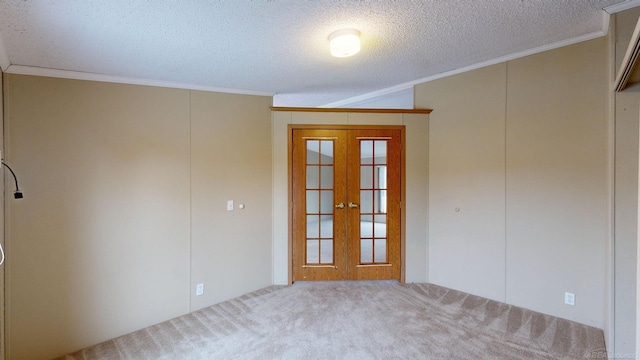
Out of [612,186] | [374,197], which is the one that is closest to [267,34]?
[374,197]

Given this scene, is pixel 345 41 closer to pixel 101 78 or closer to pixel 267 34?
pixel 267 34

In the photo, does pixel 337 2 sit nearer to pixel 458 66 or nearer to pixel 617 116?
pixel 458 66

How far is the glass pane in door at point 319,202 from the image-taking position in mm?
3578

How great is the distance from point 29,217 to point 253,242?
204 cm

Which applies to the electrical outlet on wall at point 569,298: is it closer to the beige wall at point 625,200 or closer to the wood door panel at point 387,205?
the beige wall at point 625,200

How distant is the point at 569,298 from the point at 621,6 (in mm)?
2369

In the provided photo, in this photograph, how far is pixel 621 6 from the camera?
1880 millimetres

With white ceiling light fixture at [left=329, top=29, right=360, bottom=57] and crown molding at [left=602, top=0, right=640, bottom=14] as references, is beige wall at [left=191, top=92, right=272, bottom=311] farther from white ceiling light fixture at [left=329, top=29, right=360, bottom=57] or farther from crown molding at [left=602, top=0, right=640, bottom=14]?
crown molding at [left=602, top=0, right=640, bottom=14]

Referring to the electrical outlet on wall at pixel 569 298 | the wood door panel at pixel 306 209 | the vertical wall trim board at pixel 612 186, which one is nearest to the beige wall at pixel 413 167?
the wood door panel at pixel 306 209

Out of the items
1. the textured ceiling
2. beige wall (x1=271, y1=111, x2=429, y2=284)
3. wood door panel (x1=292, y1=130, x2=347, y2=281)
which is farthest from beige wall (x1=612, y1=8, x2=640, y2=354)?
wood door panel (x1=292, y1=130, x2=347, y2=281)

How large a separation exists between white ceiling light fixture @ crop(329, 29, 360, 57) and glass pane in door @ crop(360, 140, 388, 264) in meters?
1.54

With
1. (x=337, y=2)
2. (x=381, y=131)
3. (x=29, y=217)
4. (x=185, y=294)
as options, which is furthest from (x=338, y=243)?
(x=29, y=217)

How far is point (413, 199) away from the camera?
3504 mm

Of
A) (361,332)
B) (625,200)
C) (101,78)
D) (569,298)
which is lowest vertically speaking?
(361,332)
